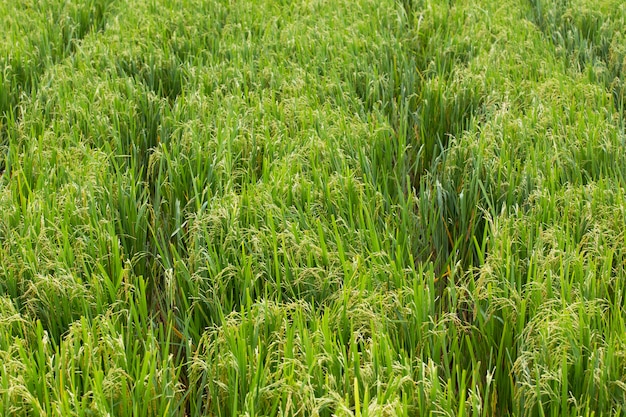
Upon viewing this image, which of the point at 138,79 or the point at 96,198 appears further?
the point at 138,79

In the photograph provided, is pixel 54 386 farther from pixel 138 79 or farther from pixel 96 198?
pixel 138 79

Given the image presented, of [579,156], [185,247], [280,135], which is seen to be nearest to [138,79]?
[280,135]

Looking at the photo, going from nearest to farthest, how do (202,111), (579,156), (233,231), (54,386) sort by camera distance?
(54,386), (233,231), (579,156), (202,111)

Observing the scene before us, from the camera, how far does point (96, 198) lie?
2.41m

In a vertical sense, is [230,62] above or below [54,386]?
above

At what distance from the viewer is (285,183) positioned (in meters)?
2.38

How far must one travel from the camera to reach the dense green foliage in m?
1.69

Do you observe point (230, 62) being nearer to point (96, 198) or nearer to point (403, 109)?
point (403, 109)

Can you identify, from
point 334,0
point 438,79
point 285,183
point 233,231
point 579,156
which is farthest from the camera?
point 334,0

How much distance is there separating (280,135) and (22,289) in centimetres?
106

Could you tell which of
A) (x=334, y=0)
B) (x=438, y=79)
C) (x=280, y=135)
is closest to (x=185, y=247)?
(x=280, y=135)

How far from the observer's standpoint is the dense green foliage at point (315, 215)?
1688 millimetres

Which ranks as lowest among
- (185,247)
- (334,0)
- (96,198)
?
(185,247)

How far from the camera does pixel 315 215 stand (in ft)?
7.62
